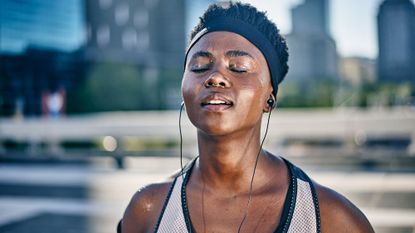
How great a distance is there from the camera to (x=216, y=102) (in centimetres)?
123

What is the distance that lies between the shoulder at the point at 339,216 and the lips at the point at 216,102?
0.35 m

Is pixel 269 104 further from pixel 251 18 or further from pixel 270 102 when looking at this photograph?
pixel 251 18

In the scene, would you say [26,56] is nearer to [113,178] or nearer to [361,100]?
[361,100]

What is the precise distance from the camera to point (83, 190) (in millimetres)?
8961

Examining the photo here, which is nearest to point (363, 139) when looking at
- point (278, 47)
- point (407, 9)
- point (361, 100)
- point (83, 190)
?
point (83, 190)

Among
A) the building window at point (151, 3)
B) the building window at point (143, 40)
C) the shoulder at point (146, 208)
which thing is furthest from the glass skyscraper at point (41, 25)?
the shoulder at point (146, 208)

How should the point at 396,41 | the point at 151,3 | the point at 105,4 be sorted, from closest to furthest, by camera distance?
Result: the point at 396,41, the point at 105,4, the point at 151,3

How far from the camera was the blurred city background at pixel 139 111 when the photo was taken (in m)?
8.08

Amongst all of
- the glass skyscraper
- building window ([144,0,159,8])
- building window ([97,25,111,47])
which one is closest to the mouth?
the glass skyscraper

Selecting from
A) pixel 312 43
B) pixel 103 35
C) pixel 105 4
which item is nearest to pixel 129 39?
pixel 103 35

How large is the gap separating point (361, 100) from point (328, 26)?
215 ft

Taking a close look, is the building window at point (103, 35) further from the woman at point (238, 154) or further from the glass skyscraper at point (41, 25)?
the woman at point (238, 154)

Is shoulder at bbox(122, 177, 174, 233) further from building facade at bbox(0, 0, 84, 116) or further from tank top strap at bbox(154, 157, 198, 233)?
building facade at bbox(0, 0, 84, 116)

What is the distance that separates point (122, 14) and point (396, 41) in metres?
57.2
